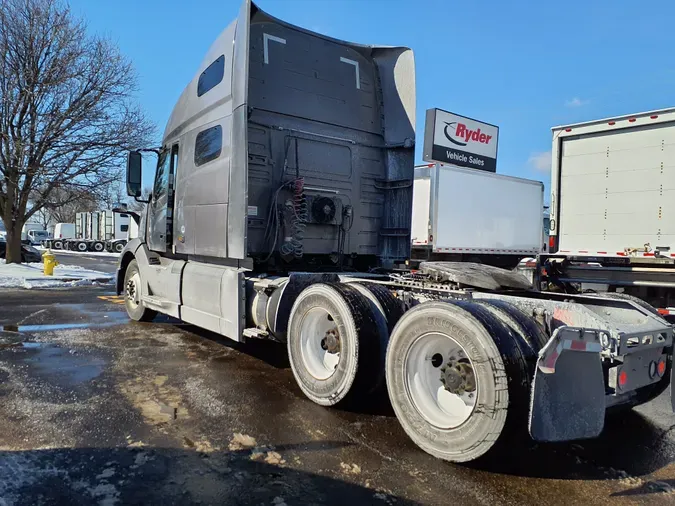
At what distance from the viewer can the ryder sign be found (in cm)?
2331

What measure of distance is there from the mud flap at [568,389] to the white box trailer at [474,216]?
448 inches

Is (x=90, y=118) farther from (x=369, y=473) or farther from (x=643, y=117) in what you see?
(x=369, y=473)

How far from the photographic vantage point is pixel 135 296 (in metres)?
8.76

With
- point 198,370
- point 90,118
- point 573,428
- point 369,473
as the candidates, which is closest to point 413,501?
point 369,473

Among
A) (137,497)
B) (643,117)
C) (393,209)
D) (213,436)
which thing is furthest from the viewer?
(643,117)

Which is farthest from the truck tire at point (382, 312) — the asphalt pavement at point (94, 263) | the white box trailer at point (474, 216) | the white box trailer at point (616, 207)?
the asphalt pavement at point (94, 263)

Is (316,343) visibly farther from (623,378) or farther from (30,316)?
(30,316)

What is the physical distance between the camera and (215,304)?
20.4 feet

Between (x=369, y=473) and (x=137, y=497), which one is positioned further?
(x=369, y=473)

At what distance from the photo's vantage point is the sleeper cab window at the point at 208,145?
629 cm

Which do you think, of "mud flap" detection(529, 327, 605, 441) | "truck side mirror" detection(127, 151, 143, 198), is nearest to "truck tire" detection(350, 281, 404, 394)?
"mud flap" detection(529, 327, 605, 441)

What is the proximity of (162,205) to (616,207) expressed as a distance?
736 cm

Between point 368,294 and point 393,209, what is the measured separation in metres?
2.80

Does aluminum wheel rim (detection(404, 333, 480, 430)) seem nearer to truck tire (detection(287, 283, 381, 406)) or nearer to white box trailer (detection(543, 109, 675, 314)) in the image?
truck tire (detection(287, 283, 381, 406))
